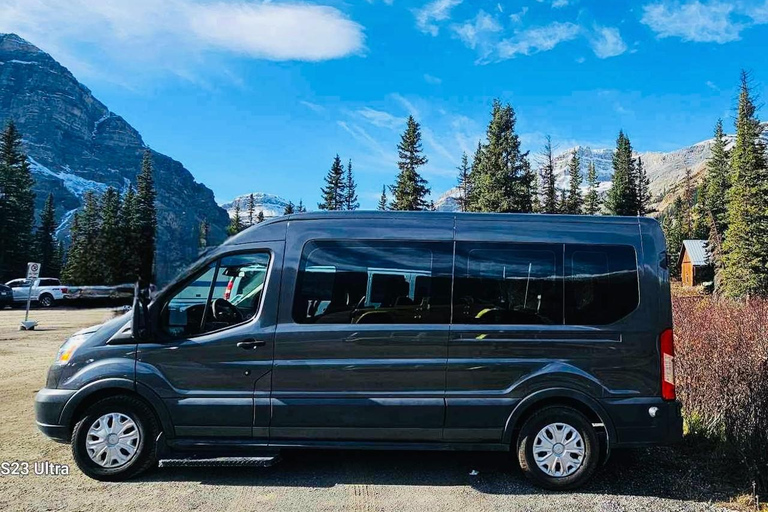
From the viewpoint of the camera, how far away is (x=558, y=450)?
4648mm

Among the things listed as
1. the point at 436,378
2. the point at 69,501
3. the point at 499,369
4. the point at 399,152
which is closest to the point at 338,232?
the point at 436,378

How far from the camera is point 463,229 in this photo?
15.9 ft

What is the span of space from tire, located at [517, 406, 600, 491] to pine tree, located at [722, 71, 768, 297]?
42.3 m

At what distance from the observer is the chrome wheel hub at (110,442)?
471 cm

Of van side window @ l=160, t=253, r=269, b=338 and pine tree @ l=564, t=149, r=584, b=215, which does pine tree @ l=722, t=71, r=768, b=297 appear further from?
van side window @ l=160, t=253, r=269, b=338

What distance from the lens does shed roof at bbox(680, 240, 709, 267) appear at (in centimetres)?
6178

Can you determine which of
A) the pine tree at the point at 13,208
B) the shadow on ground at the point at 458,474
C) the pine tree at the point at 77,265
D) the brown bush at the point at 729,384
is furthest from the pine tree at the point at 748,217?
the pine tree at the point at 13,208

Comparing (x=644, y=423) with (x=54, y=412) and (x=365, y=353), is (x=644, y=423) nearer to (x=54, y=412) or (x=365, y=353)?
(x=365, y=353)

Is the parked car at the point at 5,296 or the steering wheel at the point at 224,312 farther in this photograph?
the parked car at the point at 5,296

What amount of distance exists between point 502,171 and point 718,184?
34709 millimetres

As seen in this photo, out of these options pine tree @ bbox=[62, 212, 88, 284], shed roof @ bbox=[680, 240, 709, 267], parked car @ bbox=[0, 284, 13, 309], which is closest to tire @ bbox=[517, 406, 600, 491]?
parked car @ bbox=[0, 284, 13, 309]

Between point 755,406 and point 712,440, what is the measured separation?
594mm

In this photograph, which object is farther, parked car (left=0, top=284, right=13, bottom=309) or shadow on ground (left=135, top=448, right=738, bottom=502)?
parked car (left=0, top=284, right=13, bottom=309)

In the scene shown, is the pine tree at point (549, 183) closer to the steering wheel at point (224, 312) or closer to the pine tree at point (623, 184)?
the pine tree at point (623, 184)
